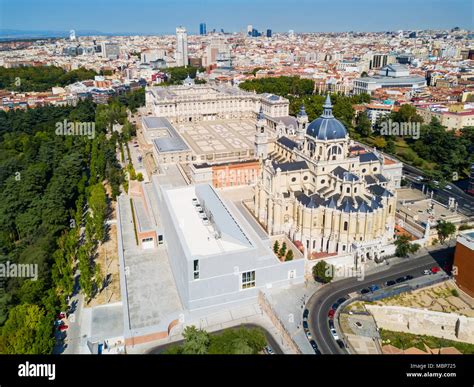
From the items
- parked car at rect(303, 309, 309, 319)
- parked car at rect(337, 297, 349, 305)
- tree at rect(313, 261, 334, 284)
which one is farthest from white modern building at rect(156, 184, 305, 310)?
parked car at rect(337, 297, 349, 305)

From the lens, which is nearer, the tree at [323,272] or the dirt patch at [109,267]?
the tree at [323,272]

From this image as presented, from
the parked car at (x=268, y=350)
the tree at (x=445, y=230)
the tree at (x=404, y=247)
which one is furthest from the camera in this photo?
the tree at (x=445, y=230)

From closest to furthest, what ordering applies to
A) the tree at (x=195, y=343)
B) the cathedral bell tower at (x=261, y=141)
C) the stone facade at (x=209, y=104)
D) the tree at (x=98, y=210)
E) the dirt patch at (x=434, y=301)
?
the tree at (x=195, y=343) → the dirt patch at (x=434, y=301) → the tree at (x=98, y=210) → the cathedral bell tower at (x=261, y=141) → the stone facade at (x=209, y=104)

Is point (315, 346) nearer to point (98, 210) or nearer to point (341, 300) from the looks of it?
point (341, 300)

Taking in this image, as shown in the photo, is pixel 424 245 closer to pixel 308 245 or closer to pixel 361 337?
pixel 308 245

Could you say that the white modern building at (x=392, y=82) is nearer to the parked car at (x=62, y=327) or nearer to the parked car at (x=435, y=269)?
the parked car at (x=435, y=269)

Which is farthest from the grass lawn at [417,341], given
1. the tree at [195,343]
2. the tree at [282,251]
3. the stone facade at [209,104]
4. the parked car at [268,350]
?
the stone facade at [209,104]
